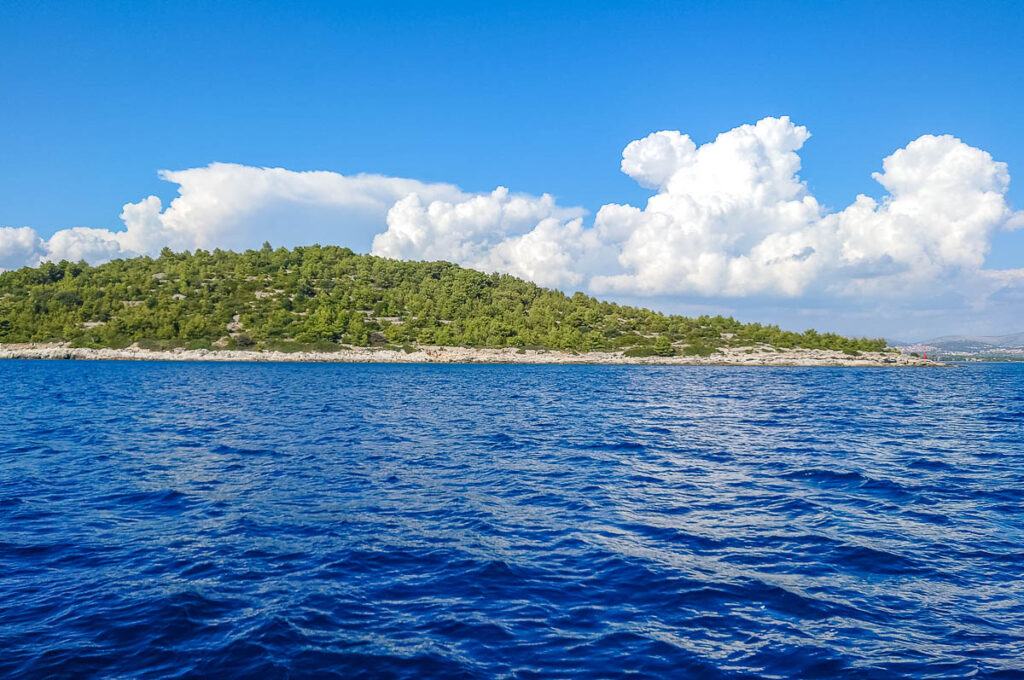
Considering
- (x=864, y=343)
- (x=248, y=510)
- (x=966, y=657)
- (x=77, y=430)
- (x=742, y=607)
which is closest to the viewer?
(x=966, y=657)

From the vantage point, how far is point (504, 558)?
13.6 m

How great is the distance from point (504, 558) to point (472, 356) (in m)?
173

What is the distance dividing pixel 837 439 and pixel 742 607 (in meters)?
25.7

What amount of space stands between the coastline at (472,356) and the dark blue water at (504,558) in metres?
149

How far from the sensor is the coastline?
543 ft

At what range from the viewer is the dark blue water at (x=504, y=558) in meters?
9.27

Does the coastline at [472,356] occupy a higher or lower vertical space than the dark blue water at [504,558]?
higher

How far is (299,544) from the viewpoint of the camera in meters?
14.4

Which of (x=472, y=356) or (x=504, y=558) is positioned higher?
(x=472, y=356)

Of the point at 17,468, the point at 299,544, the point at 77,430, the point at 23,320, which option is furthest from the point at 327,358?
the point at 299,544

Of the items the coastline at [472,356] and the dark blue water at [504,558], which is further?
the coastline at [472,356]

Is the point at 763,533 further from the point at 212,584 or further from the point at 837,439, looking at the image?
the point at 837,439

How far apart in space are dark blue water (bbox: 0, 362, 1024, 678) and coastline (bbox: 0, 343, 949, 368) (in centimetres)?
14918

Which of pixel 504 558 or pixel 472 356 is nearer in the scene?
pixel 504 558
